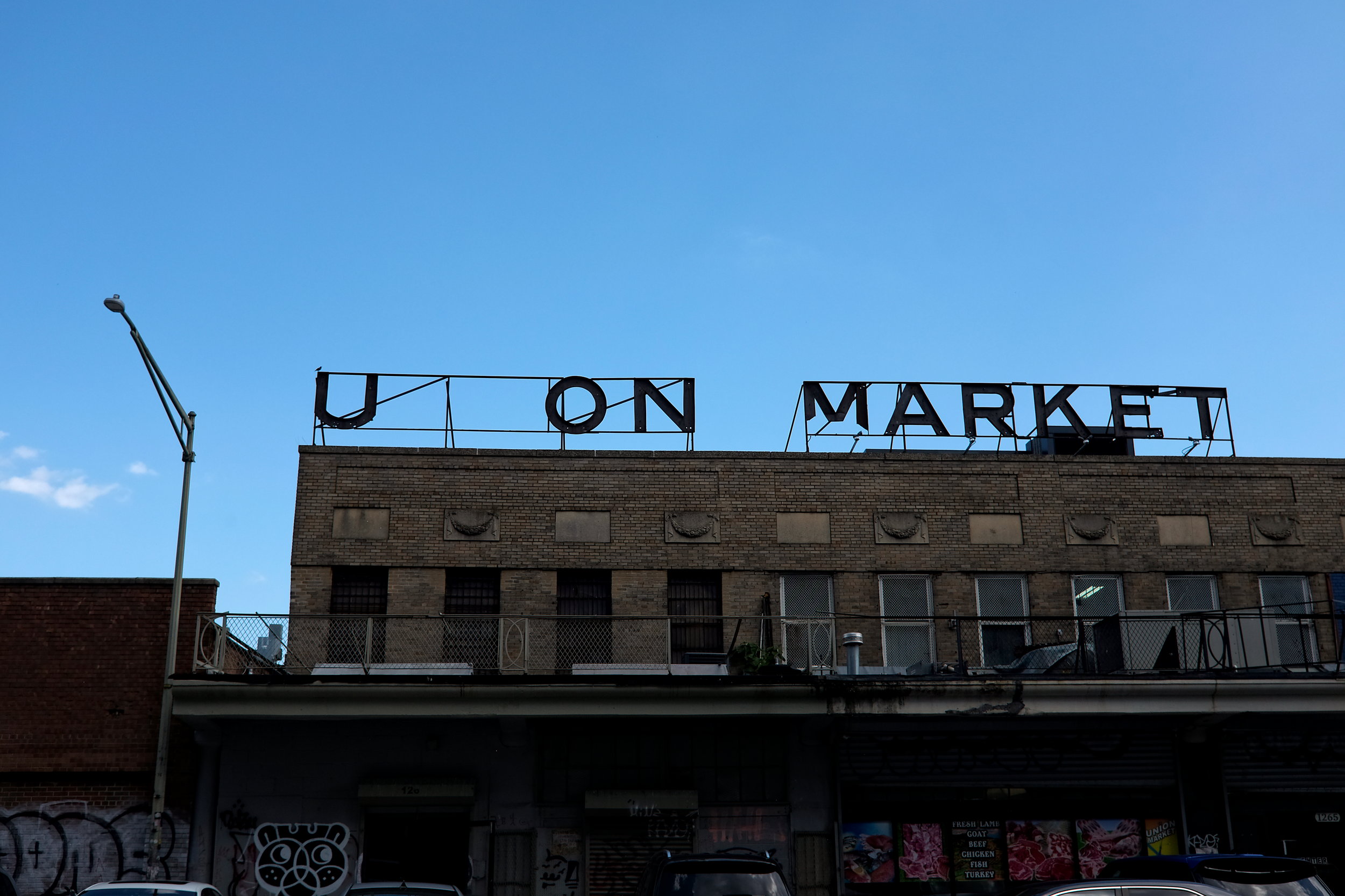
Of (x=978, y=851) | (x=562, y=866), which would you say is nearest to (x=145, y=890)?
(x=562, y=866)

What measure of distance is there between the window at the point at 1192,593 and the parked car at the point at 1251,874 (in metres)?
14.4

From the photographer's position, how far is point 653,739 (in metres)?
19.8

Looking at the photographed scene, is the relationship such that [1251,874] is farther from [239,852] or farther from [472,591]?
[472,591]

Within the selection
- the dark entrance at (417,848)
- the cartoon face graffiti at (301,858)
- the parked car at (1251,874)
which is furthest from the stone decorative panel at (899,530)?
the parked car at (1251,874)

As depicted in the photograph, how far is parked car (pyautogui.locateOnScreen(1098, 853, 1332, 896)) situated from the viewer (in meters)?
10.6

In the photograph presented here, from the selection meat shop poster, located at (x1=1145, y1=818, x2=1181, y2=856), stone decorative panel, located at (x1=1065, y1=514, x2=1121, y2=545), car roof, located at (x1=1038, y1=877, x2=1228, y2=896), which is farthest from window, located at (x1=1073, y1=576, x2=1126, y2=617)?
car roof, located at (x1=1038, y1=877, x2=1228, y2=896)

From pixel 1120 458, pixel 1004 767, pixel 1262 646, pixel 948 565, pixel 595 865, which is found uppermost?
pixel 1120 458

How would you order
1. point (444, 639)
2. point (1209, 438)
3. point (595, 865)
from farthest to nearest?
point (1209, 438) < point (444, 639) < point (595, 865)

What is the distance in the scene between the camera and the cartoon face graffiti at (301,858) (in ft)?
61.6

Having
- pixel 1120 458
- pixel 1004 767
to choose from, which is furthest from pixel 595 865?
pixel 1120 458

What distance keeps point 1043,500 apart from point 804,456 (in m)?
4.94

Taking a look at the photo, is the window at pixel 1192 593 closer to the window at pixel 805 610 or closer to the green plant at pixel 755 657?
the window at pixel 805 610

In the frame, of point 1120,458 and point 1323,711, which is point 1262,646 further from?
point 1120,458

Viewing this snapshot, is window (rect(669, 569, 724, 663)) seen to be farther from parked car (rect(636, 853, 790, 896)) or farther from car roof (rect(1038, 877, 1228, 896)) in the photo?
car roof (rect(1038, 877, 1228, 896))
